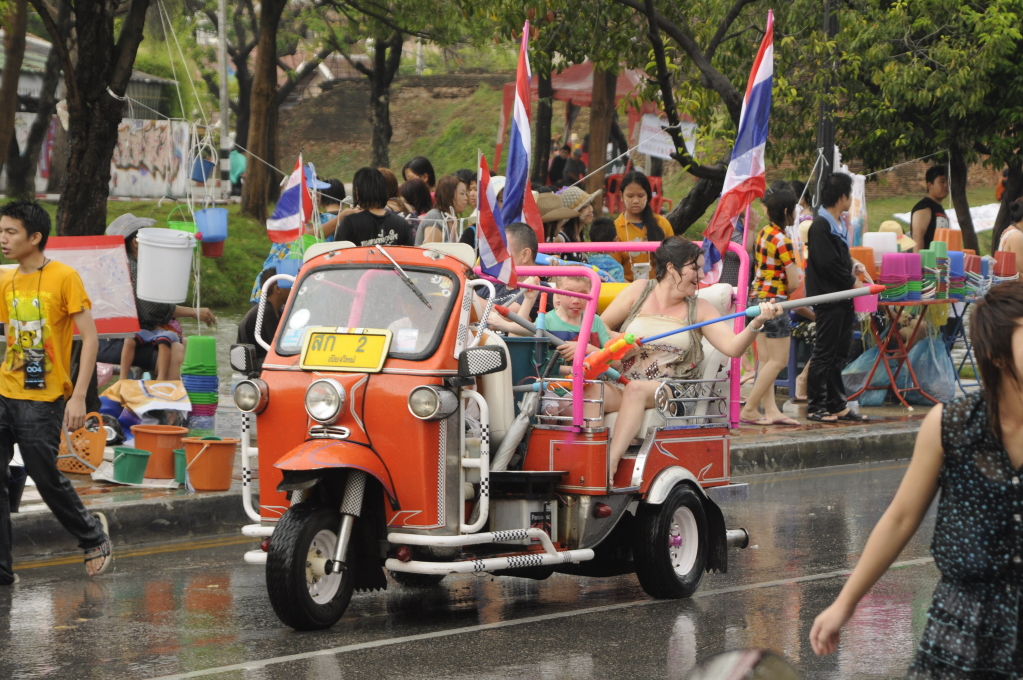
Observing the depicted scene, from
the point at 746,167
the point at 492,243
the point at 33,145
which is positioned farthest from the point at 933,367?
the point at 33,145

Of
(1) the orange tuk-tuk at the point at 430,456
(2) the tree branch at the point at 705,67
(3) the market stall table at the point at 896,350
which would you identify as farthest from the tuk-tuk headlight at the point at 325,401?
(2) the tree branch at the point at 705,67

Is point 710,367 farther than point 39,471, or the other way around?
point 710,367

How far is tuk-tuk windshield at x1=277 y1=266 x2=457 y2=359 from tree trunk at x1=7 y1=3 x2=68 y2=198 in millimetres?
24940

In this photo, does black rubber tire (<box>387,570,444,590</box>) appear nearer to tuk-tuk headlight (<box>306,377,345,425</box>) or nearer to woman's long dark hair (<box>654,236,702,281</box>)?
tuk-tuk headlight (<box>306,377,345,425</box>)

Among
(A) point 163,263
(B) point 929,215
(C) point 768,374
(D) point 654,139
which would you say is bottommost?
(C) point 768,374

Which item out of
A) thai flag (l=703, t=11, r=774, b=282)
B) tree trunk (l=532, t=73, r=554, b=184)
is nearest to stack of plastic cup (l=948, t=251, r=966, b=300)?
thai flag (l=703, t=11, r=774, b=282)

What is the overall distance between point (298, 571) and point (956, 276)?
393 inches

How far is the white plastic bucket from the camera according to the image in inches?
429

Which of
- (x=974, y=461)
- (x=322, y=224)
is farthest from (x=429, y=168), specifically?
(x=974, y=461)

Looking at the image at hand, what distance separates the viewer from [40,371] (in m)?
7.28

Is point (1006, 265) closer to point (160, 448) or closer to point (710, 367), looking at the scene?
point (710, 367)

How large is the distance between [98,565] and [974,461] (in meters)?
5.35

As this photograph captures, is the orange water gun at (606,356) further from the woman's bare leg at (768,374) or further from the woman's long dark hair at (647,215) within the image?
the woman's bare leg at (768,374)

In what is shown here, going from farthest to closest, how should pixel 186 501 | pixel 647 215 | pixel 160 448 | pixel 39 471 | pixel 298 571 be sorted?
pixel 647 215, pixel 160 448, pixel 186 501, pixel 39 471, pixel 298 571
